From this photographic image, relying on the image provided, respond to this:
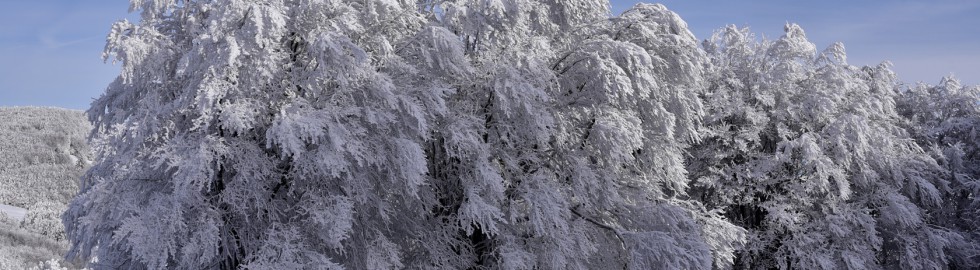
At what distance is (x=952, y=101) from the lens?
2683cm

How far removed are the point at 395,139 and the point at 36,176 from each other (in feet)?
139

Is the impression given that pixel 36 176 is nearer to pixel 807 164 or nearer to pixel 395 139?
pixel 395 139

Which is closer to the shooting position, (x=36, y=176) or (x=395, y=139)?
(x=395, y=139)

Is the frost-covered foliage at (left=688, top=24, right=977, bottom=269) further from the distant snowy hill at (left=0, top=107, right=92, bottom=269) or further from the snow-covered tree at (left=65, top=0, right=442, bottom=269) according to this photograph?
the distant snowy hill at (left=0, top=107, right=92, bottom=269)

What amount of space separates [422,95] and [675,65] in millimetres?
5417

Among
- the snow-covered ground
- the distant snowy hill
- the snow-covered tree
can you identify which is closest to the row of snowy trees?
the snow-covered tree

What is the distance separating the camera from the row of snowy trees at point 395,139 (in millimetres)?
11672

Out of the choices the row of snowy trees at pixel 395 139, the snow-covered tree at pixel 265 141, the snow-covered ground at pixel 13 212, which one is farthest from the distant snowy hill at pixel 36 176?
the row of snowy trees at pixel 395 139

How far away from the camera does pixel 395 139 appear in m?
12.1

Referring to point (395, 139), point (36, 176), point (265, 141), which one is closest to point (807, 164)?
point (395, 139)

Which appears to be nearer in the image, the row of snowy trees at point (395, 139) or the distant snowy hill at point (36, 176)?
the row of snowy trees at point (395, 139)

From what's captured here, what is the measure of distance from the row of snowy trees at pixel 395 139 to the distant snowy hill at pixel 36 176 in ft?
41.1

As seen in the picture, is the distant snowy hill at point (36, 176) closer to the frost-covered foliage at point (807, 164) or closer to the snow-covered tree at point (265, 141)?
the snow-covered tree at point (265, 141)

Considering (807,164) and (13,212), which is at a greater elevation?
(807,164)
